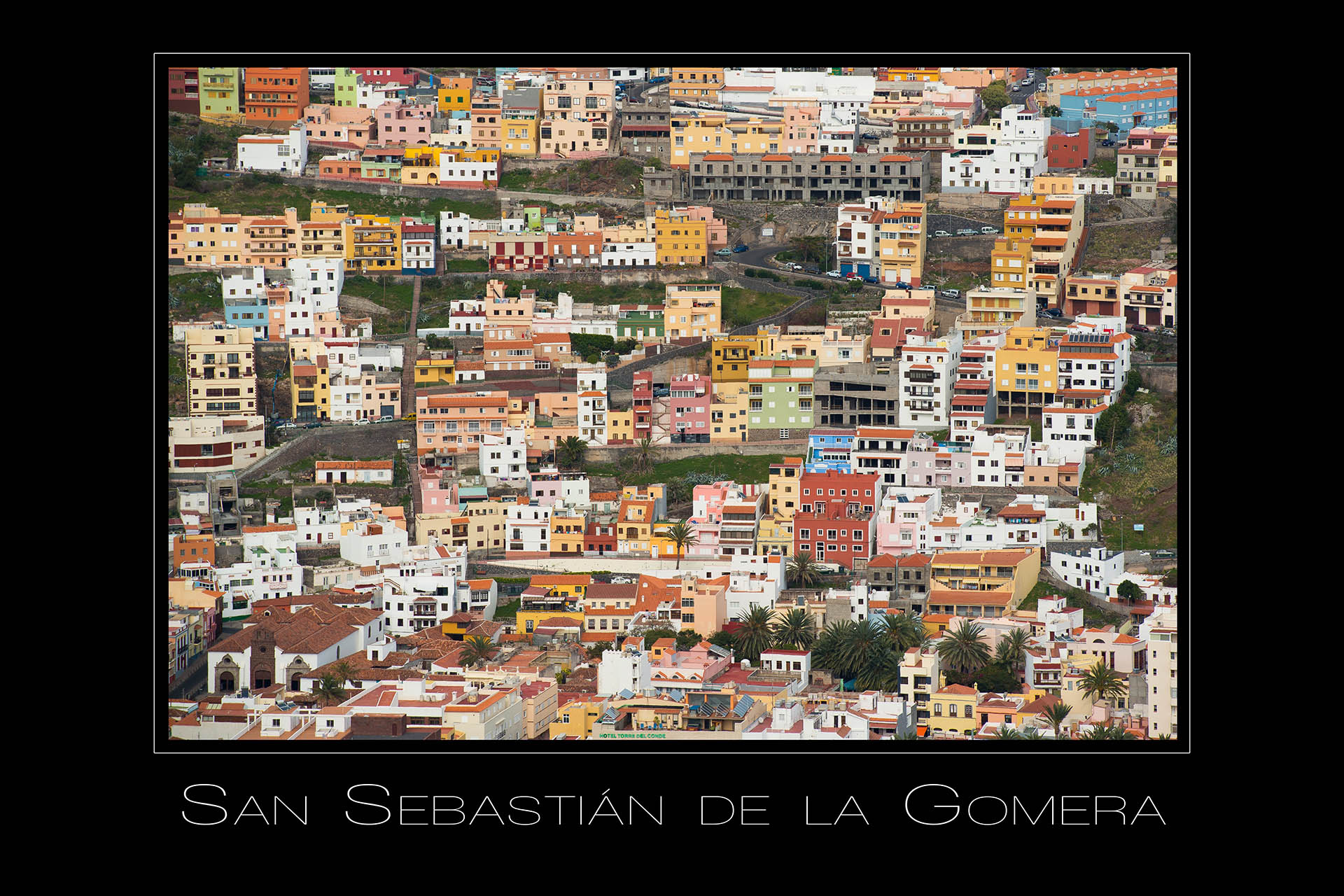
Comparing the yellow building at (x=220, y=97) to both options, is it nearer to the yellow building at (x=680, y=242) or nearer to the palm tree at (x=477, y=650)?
the yellow building at (x=680, y=242)

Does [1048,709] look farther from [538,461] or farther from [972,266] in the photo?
[972,266]

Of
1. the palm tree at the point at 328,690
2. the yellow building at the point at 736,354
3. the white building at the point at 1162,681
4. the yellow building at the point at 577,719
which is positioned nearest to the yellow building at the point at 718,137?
the yellow building at the point at 736,354

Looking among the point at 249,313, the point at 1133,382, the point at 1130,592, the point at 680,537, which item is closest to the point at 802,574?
the point at 680,537

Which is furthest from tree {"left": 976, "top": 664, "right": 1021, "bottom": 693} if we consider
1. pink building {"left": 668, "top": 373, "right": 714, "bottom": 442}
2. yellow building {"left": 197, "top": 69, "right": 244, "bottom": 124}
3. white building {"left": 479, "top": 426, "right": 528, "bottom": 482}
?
yellow building {"left": 197, "top": 69, "right": 244, "bottom": 124}

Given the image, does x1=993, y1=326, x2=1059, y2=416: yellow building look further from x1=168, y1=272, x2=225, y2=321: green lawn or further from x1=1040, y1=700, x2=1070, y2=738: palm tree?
x1=168, y1=272, x2=225, y2=321: green lawn

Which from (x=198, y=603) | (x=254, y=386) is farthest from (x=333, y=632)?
(x=254, y=386)
